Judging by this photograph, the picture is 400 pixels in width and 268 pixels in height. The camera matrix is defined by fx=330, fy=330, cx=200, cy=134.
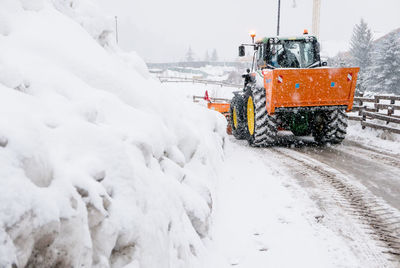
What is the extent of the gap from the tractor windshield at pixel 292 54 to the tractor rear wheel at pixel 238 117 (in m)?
1.70

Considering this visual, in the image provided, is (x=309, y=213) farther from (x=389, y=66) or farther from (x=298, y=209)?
(x=389, y=66)

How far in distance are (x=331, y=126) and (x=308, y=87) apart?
143cm

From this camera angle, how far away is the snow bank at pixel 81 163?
1540mm

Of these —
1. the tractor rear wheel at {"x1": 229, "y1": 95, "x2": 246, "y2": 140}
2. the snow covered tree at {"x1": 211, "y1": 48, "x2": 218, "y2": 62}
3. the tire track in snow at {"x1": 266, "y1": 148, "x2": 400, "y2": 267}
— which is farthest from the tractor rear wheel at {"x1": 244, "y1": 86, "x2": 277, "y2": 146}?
the snow covered tree at {"x1": 211, "y1": 48, "x2": 218, "y2": 62}

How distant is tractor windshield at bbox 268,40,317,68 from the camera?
893 cm

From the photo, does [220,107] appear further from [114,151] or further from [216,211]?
[114,151]

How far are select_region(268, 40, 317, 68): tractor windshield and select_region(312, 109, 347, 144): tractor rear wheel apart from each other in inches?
59.4

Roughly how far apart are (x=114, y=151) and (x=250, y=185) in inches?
141

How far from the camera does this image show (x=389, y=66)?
104ft

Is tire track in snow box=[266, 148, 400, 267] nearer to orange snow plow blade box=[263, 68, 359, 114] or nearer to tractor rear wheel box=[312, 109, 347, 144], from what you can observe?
orange snow plow blade box=[263, 68, 359, 114]

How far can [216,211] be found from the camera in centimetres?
425

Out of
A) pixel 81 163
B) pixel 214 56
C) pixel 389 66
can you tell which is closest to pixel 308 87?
pixel 81 163

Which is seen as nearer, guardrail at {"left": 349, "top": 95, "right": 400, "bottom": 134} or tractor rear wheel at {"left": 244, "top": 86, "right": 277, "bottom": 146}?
tractor rear wheel at {"left": 244, "top": 86, "right": 277, "bottom": 146}

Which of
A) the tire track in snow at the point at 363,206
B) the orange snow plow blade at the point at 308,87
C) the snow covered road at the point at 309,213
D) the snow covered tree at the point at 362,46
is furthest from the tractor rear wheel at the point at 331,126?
the snow covered tree at the point at 362,46
